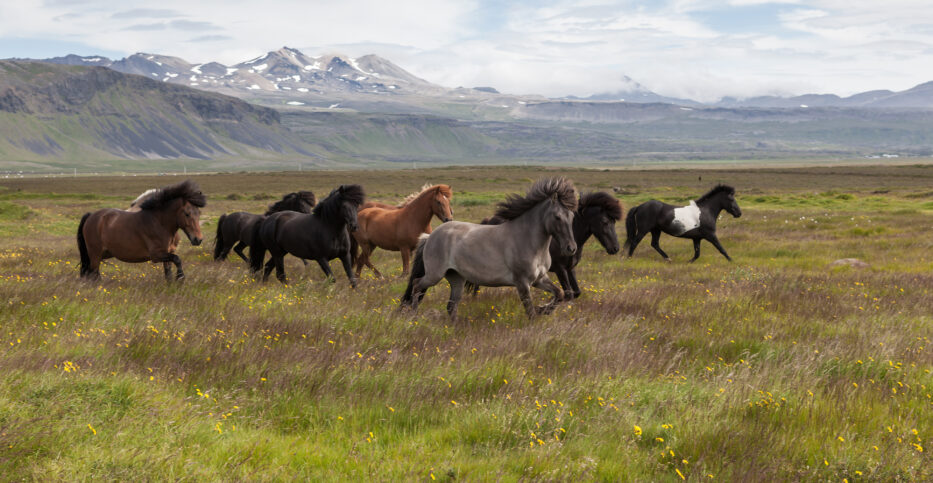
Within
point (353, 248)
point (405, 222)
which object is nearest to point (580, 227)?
point (405, 222)

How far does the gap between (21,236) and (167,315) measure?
24.8 meters

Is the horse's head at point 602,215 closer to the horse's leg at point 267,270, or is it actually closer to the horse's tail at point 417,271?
the horse's tail at point 417,271

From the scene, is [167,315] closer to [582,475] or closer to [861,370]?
[582,475]

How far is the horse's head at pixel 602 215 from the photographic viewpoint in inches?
485

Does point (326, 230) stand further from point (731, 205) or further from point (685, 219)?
point (731, 205)

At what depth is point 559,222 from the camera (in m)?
9.63

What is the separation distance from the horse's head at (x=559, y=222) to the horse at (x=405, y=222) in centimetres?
567

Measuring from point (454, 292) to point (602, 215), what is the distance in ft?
12.4

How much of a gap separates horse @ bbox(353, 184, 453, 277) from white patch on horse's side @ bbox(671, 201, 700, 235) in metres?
8.08

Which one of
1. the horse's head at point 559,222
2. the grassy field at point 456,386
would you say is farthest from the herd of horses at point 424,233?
the grassy field at point 456,386

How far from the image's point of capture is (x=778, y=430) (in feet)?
18.1

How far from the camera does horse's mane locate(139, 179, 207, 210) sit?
13141 millimetres

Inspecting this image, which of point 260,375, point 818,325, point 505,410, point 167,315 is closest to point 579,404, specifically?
point 505,410

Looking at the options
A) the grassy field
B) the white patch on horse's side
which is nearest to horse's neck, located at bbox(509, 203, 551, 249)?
the grassy field
